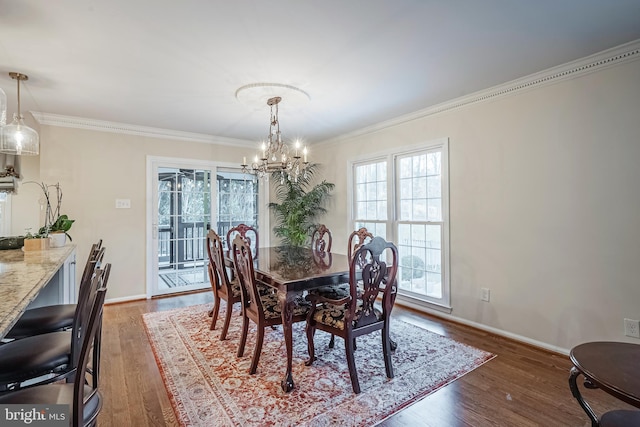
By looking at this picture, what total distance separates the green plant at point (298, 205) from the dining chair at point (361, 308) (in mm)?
2754

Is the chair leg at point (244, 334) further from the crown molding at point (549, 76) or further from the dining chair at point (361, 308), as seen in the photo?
the crown molding at point (549, 76)

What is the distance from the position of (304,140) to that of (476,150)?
9.29 ft

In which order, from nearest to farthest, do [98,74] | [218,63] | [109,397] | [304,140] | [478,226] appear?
[109,397]
[218,63]
[98,74]
[478,226]
[304,140]

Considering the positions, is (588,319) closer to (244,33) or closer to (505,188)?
(505,188)

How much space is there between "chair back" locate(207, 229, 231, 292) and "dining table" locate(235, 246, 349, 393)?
340mm

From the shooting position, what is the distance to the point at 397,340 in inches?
118

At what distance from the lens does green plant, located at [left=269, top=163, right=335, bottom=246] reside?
515 cm

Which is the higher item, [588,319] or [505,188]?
[505,188]

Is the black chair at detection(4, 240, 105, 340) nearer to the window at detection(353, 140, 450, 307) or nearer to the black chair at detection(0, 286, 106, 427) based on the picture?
the black chair at detection(0, 286, 106, 427)

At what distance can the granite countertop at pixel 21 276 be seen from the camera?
1.13 meters

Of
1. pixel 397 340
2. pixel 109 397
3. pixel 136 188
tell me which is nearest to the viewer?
pixel 109 397

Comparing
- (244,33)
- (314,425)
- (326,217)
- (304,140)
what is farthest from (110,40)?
(326,217)

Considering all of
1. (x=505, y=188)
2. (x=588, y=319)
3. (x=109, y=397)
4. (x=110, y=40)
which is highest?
(x=110, y=40)
